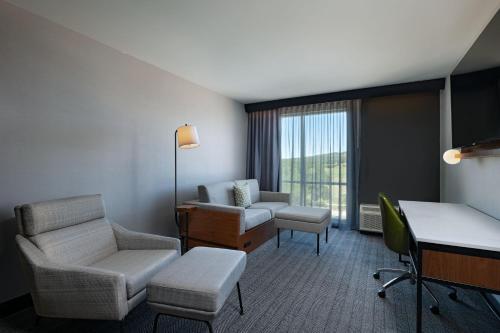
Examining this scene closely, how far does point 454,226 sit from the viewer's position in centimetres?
171

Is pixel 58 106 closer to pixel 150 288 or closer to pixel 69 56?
pixel 69 56

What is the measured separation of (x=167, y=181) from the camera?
3.32 meters

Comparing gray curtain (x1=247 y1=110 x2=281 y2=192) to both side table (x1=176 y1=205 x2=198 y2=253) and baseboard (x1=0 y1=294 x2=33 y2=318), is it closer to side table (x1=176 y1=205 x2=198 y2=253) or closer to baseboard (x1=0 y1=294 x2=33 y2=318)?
side table (x1=176 y1=205 x2=198 y2=253)

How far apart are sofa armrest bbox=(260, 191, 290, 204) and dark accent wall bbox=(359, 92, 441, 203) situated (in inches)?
50.3

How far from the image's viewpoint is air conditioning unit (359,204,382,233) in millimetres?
3836

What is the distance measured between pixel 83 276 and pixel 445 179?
14.4ft

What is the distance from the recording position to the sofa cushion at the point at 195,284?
1.41 metres

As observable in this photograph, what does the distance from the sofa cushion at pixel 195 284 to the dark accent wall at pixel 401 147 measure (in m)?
3.26

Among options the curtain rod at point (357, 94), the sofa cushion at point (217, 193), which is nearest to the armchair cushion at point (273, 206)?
the sofa cushion at point (217, 193)

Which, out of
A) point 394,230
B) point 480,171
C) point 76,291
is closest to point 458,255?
point 394,230

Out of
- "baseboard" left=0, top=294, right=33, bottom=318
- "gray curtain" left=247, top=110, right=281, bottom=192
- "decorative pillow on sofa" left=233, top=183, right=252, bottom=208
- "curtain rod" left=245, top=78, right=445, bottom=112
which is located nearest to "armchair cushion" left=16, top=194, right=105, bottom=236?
"baseboard" left=0, top=294, right=33, bottom=318

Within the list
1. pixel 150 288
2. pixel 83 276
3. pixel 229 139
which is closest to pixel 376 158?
pixel 229 139

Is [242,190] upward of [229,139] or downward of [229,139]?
downward

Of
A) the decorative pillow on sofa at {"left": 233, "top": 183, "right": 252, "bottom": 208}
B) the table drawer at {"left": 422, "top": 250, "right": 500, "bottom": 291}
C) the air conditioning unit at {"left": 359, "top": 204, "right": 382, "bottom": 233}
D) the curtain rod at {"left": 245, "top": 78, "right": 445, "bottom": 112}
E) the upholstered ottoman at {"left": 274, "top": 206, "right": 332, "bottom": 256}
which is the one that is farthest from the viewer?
the air conditioning unit at {"left": 359, "top": 204, "right": 382, "bottom": 233}
